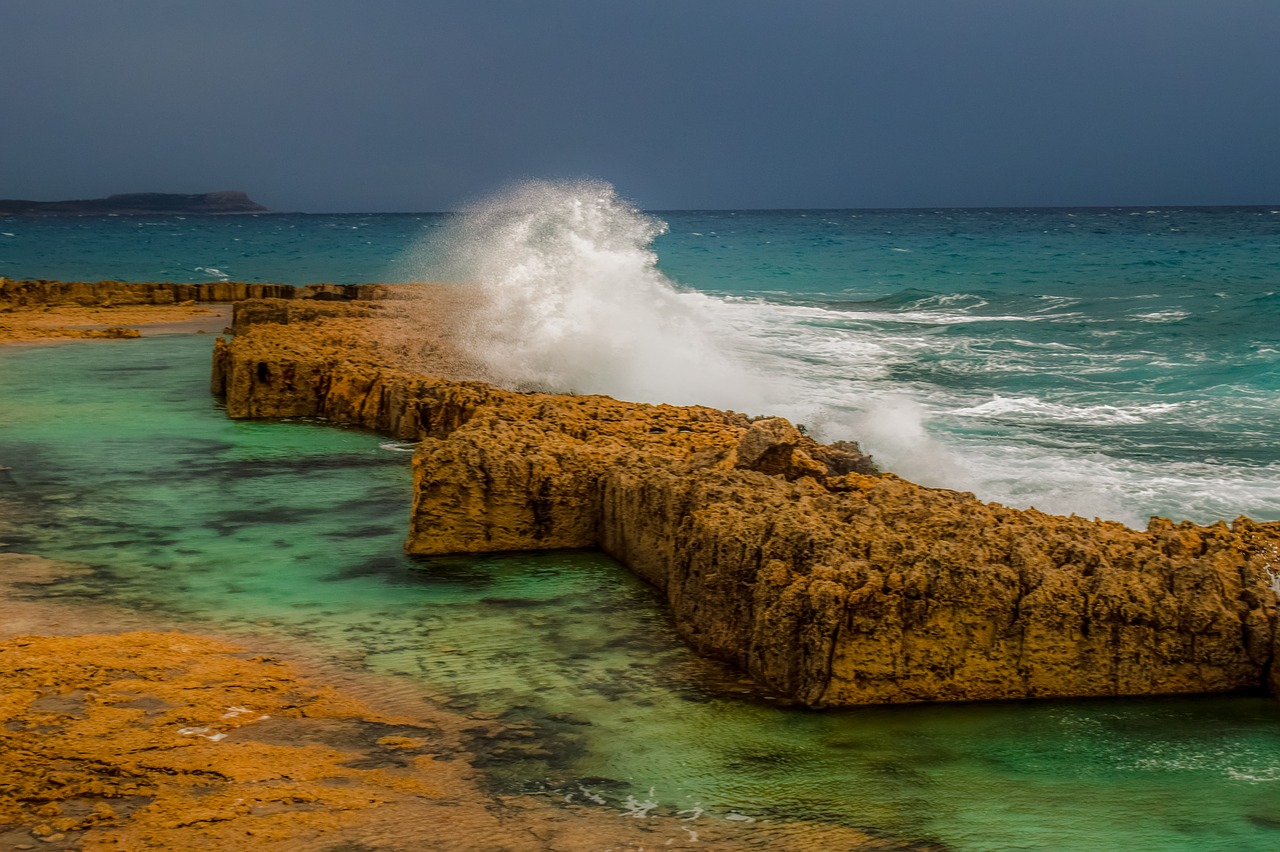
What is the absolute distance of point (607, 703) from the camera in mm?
5184

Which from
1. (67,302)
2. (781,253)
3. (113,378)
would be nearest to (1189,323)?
(113,378)

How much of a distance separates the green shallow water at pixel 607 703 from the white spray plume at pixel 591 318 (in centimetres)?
407

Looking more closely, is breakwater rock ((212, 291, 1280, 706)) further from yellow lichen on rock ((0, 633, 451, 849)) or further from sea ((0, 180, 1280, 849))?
yellow lichen on rock ((0, 633, 451, 849))

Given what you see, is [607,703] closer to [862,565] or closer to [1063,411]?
[862,565]

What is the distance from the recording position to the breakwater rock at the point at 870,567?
17.3 ft

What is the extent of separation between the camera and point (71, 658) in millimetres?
5219

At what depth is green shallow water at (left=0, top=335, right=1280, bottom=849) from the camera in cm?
437

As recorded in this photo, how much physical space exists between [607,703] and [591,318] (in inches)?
342

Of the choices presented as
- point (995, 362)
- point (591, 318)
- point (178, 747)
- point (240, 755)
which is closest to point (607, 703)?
point (240, 755)

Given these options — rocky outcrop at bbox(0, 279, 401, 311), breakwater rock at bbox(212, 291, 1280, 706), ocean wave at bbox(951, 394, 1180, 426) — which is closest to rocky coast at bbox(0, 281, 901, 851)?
Result: breakwater rock at bbox(212, 291, 1280, 706)

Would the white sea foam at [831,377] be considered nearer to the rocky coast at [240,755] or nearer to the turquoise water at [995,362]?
the turquoise water at [995,362]

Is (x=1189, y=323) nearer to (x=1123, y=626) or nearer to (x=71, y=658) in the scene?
(x=1123, y=626)

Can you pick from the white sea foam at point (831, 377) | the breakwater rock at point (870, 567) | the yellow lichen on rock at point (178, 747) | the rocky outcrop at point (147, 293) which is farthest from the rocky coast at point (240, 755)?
the rocky outcrop at point (147, 293)

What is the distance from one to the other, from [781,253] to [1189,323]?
111 ft
